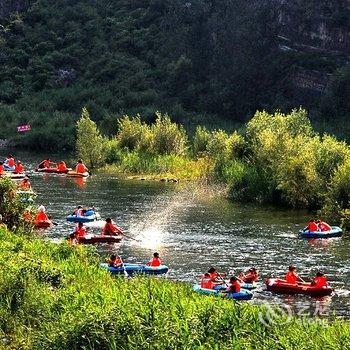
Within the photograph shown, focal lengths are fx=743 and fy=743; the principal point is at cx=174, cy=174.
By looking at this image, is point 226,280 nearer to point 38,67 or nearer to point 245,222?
point 245,222

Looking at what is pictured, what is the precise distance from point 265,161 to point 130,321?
103ft

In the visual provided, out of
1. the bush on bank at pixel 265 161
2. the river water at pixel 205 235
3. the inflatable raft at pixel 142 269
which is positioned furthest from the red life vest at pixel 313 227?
the inflatable raft at pixel 142 269

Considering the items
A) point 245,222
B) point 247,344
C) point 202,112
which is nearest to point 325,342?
point 247,344

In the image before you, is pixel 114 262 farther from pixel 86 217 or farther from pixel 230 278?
pixel 86 217

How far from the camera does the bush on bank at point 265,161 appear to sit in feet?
132

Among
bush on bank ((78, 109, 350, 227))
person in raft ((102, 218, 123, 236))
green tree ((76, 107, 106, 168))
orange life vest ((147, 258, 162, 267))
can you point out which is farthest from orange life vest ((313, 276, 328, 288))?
green tree ((76, 107, 106, 168))

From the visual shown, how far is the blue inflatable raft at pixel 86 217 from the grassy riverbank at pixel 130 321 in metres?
17.4

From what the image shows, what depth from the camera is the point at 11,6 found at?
11725 centimetres

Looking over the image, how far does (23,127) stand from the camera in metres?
83.7

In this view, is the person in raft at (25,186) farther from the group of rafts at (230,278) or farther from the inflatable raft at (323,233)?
the inflatable raft at (323,233)

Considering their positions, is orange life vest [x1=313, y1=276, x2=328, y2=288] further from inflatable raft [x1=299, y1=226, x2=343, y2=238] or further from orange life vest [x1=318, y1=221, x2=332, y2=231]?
orange life vest [x1=318, y1=221, x2=332, y2=231]

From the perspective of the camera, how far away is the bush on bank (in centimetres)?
4028

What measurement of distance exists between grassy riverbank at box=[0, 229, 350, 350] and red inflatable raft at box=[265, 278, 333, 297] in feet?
23.0

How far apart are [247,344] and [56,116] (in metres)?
75.5
